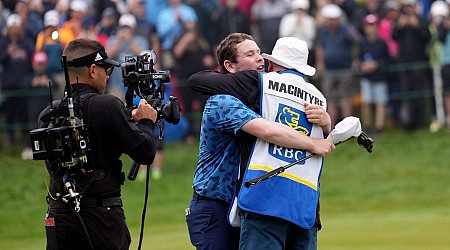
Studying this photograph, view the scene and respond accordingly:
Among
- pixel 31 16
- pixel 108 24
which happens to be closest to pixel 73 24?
pixel 108 24

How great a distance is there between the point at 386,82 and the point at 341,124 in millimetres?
14195

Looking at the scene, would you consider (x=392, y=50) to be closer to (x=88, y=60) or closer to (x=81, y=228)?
(x=88, y=60)

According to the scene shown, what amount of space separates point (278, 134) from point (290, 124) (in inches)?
7.6

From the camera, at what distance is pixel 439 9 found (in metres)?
22.1

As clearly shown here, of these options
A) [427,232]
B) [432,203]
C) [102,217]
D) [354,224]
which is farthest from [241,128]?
[432,203]

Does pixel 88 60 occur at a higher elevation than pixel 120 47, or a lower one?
lower

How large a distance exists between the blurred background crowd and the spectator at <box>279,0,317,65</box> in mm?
19

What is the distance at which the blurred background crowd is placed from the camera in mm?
20562

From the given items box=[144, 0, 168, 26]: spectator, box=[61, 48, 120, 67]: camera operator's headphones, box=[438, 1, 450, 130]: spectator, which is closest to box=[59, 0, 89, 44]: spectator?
box=[144, 0, 168, 26]: spectator

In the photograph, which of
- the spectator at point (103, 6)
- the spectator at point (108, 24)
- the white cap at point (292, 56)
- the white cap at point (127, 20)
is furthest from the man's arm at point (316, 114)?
the spectator at point (103, 6)

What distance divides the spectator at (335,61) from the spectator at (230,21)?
1482mm

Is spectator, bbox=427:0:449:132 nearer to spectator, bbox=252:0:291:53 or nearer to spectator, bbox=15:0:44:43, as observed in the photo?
spectator, bbox=252:0:291:53

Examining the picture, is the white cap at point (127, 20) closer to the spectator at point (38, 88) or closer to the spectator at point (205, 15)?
the spectator at point (38, 88)

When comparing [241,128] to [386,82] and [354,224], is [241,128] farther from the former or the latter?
[386,82]
